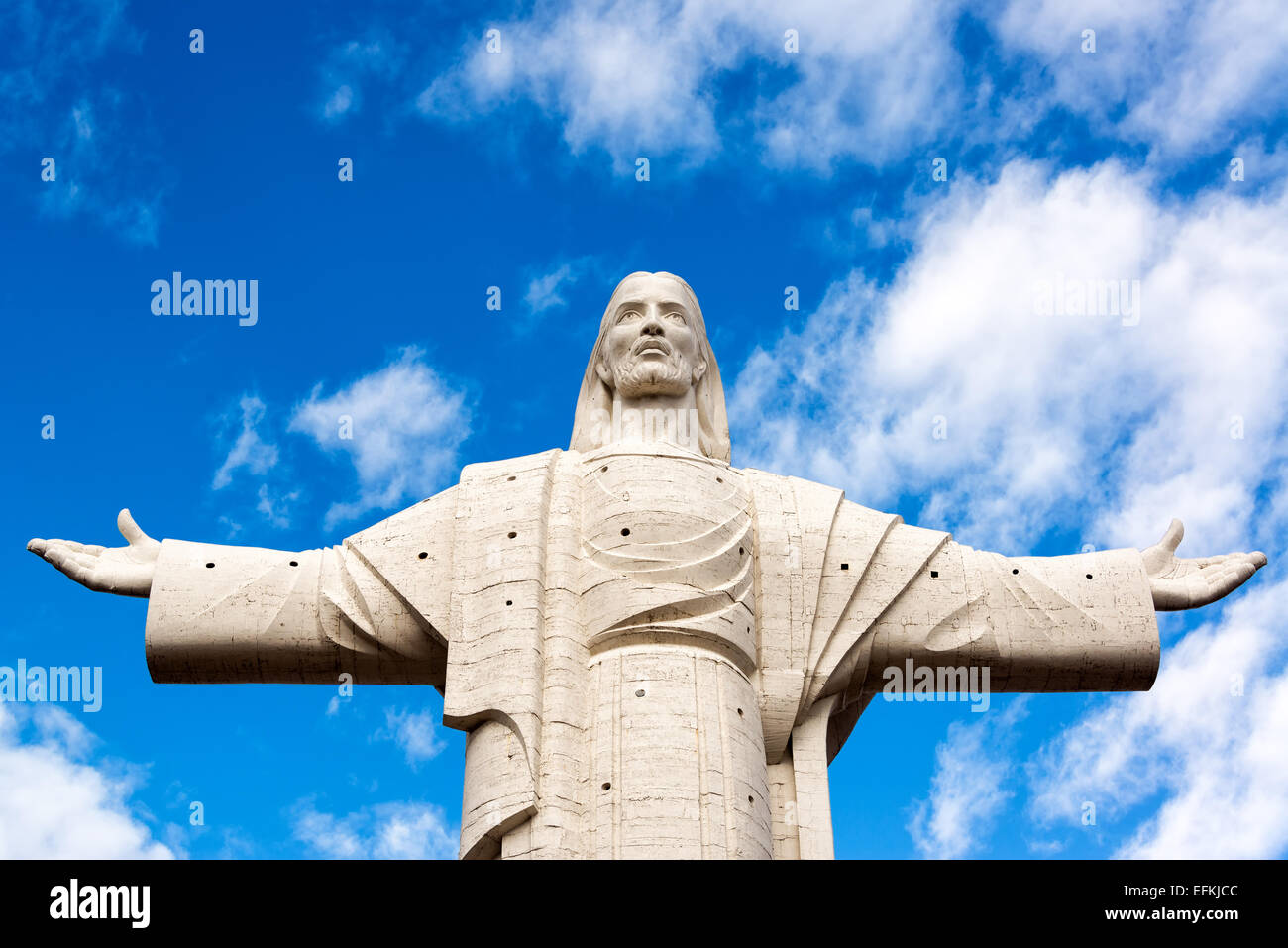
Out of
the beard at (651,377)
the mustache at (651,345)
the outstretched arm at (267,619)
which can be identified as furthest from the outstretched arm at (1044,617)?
the outstretched arm at (267,619)

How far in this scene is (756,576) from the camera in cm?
1516

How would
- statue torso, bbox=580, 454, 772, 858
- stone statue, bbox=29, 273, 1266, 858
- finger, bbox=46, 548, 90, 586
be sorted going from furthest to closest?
finger, bbox=46, 548, 90, 586 < stone statue, bbox=29, 273, 1266, 858 < statue torso, bbox=580, 454, 772, 858

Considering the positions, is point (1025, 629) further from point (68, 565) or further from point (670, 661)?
point (68, 565)

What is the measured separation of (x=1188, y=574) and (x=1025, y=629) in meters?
1.68

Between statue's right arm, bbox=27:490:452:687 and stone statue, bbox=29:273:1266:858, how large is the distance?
2cm

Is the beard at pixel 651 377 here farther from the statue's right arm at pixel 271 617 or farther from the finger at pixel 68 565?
the finger at pixel 68 565

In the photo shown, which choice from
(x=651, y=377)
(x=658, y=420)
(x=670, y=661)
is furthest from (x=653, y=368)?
(x=670, y=661)

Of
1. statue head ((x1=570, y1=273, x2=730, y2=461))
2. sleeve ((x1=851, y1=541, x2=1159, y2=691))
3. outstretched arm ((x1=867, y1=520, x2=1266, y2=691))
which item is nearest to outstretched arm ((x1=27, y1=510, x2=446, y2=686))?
statue head ((x1=570, y1=273, x2=730, y2=461))

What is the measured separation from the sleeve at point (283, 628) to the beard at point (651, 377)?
3.13m

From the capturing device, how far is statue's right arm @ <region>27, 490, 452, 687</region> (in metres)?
14.9

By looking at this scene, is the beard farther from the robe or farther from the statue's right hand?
the statue's right hand

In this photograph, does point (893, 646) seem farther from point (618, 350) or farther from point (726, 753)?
point (618, 350)

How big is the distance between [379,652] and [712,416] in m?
4.19
